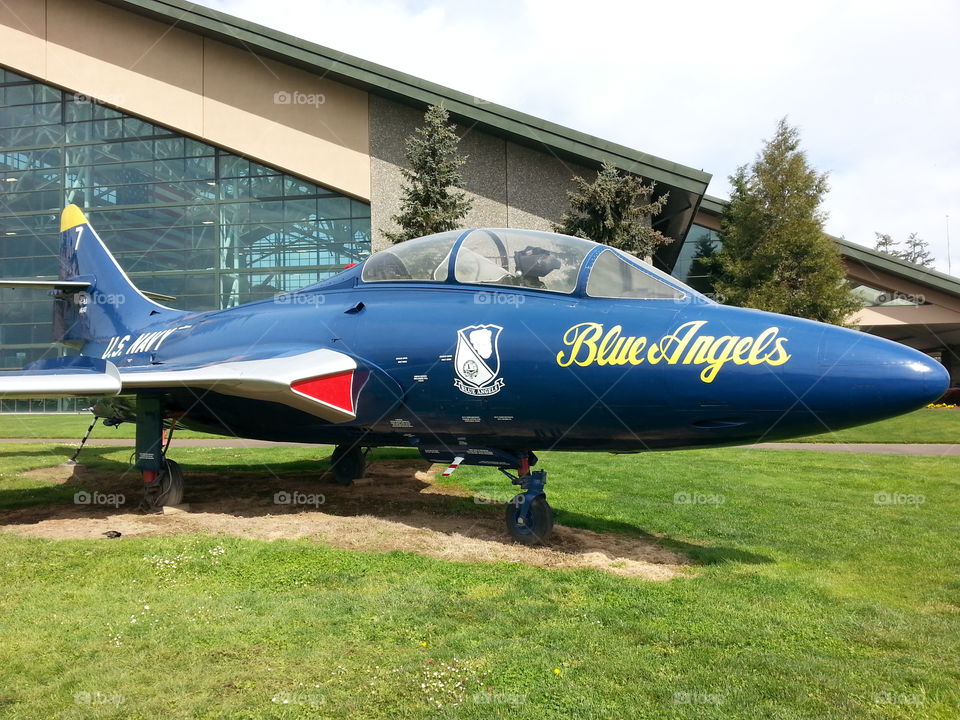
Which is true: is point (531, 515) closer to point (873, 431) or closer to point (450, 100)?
point (873, 431)

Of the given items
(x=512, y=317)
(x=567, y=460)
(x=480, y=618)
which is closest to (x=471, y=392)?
(x=512, y=317)

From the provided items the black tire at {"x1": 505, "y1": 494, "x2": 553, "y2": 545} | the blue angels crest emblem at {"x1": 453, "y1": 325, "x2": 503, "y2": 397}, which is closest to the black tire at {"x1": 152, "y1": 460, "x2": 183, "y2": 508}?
the blue angels crest emblem at {"x1": 453, "y1": 325, "x2": 503, "y2": 397}

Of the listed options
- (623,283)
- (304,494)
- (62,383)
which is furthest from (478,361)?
(304,494)

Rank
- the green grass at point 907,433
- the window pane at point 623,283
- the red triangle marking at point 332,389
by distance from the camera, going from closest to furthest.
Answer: the window pane at point 623,283 < the red triangle marking at point 332,389 < the green grass at point 907,433

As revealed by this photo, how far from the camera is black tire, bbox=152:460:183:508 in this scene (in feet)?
29.4

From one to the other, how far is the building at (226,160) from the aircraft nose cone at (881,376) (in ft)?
71.9

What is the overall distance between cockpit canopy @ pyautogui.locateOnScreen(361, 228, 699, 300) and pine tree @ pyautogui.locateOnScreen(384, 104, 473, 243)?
628 inches

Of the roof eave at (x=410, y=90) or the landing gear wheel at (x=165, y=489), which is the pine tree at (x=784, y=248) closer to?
the roof eave at (x=410, y=90)

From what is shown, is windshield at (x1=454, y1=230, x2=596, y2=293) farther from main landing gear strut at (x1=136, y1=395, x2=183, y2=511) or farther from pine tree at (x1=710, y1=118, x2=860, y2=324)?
pine tree at (x1=710, y1=118, x2=860, y2=324)

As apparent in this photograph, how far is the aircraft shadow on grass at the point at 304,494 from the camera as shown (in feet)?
25.1

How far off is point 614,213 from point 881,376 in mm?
19596

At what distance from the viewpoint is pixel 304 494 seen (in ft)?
32.9

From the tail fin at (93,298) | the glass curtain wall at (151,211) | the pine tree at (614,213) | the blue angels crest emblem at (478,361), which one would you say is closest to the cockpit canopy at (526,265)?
the blue angels crest emblem at (478,361)

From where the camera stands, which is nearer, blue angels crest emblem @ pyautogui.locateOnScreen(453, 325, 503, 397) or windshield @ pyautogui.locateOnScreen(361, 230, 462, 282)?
blue angels crest emblem @ pyautogui.locateOnScreen(453, 325, 503, 397)
